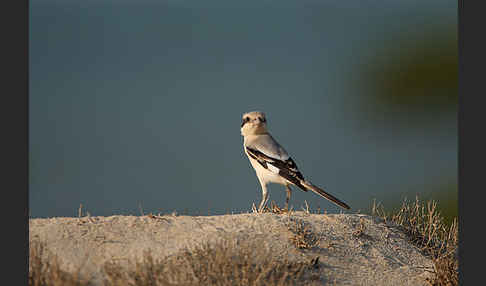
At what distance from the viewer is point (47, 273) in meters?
7.32

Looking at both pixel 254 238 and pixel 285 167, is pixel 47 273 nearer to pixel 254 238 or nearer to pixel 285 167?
pixel 254 238

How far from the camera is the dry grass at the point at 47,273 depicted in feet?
23.5

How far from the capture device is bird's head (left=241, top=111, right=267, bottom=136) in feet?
34.7

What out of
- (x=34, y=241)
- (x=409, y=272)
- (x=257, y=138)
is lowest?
(x=409, y=272)

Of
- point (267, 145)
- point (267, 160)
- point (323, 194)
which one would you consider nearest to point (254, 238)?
point (323, 194)

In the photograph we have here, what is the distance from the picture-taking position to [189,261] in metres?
7.73

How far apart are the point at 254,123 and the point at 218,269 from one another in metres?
3.62

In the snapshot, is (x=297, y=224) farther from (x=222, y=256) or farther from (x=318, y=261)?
(x=222, y=256)

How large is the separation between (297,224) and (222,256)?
1.68 metres

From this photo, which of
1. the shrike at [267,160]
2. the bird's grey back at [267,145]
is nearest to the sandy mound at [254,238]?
the shrike at [267,160]

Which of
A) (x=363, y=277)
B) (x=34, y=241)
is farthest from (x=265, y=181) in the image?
(x=34, y=241)

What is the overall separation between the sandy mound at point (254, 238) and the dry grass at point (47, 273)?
242 mm

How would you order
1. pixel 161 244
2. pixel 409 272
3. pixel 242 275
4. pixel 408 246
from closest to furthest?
1. pixel 242 275
2. pixel 161 244
3. pixel 409 272
4. pixel 408 246

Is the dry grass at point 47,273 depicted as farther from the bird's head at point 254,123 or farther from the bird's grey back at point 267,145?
the bird's head at point 254,123
